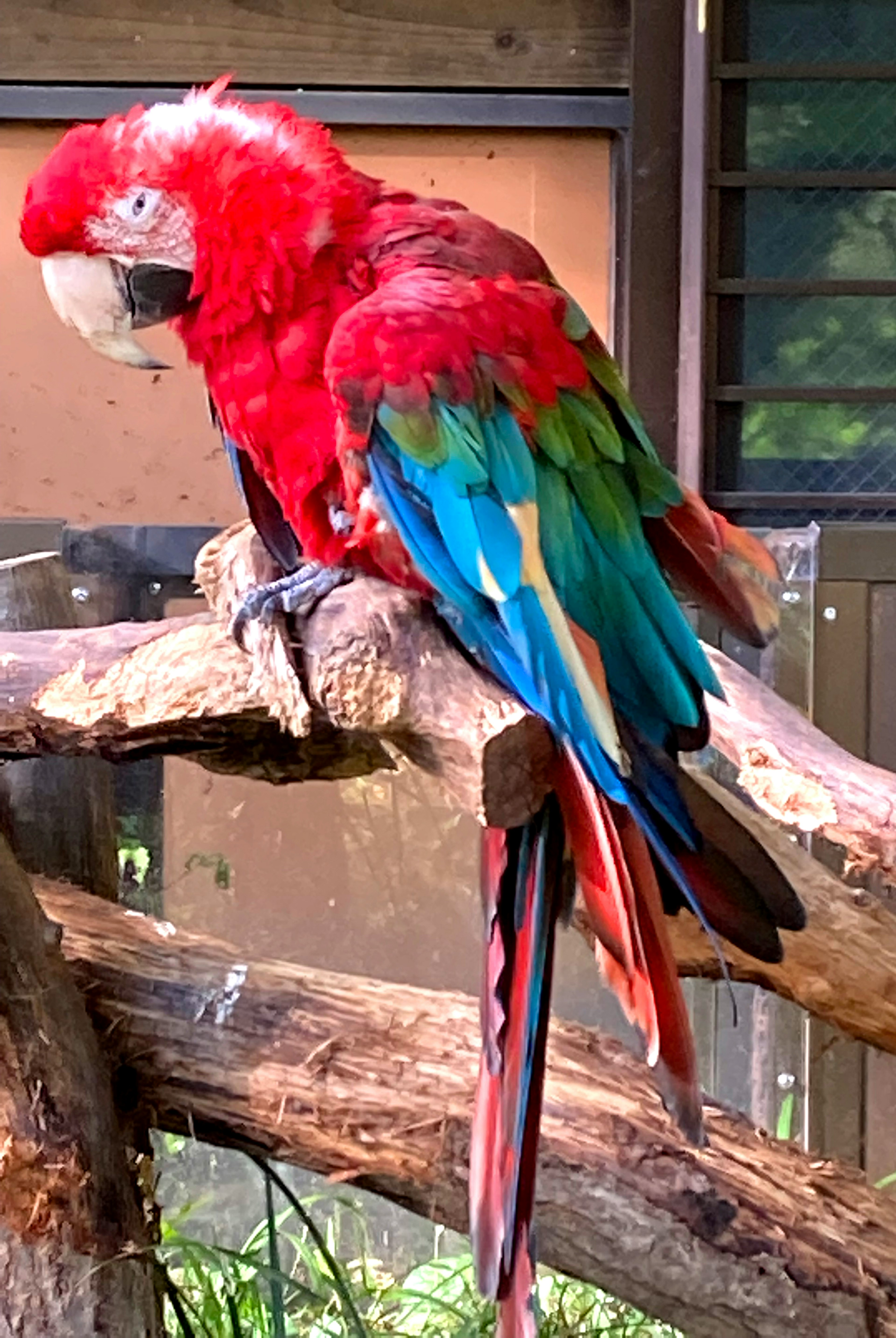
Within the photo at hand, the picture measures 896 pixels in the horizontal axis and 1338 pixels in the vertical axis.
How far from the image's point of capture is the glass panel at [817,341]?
1632mm

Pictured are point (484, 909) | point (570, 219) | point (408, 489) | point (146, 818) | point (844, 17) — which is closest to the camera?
point (408, 489)

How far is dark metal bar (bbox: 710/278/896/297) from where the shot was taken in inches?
63.5

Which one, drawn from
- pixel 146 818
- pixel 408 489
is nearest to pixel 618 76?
pixel 146 818

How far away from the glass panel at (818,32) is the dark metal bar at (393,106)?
182 mm

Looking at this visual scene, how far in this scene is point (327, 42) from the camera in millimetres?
1709

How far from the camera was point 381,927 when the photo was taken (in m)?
1.39

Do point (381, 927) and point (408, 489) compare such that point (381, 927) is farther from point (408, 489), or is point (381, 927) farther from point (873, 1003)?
point (408, 489)

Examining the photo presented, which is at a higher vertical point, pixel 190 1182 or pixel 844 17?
pixel 844 17

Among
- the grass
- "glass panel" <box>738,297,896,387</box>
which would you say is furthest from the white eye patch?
"glass panel" <box>738,297,896,387</box>

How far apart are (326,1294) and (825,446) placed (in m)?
1.12

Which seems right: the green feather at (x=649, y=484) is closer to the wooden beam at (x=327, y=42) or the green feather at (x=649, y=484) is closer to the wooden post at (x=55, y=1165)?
the wooden post at (x=55, y=1165)

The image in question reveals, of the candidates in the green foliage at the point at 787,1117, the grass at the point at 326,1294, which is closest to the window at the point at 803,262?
the green foliage at the point at 787,1117

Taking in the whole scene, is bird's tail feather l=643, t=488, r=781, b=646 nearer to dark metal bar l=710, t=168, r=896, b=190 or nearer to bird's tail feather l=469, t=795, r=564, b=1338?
bird's tail feather l=469, t=795, r=564, b=1338

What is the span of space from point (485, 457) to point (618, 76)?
1.20 meters
